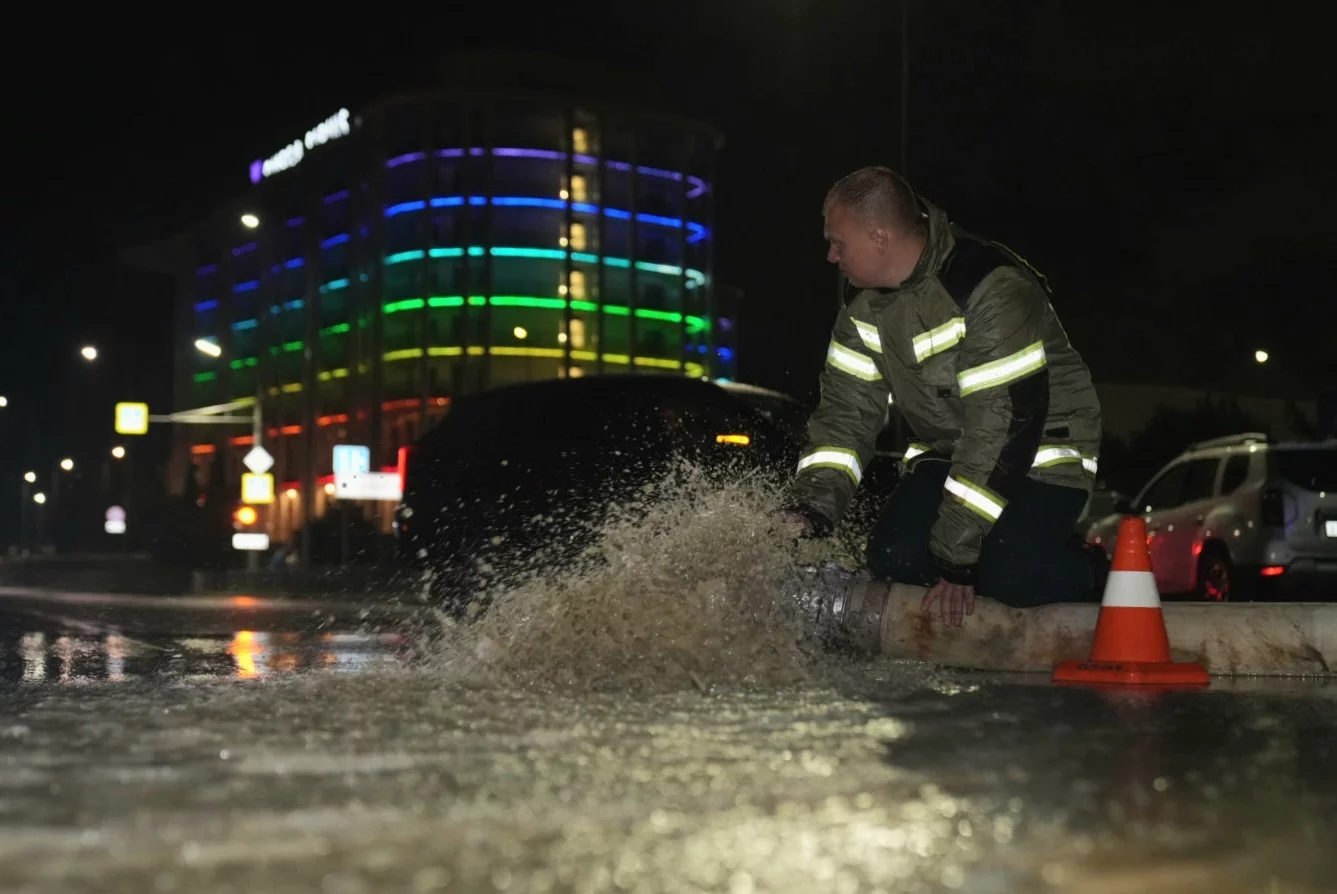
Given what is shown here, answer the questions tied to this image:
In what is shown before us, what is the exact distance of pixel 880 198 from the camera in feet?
20.6

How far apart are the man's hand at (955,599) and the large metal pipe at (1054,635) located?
13.2 inches

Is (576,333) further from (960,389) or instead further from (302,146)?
(960,389)

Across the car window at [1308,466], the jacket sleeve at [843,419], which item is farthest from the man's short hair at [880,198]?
the car window at [1308,466]

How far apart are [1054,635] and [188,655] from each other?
14.0 ft

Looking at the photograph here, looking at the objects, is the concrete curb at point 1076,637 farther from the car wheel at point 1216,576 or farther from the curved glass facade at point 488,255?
the curved glass facade at point 488,255

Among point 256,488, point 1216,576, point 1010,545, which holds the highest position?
point 256,488

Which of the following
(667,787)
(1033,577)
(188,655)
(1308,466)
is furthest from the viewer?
(1308,466)

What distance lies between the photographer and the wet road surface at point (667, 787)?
3041 millimetres

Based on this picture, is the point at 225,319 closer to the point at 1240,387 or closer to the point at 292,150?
the point at 292,150

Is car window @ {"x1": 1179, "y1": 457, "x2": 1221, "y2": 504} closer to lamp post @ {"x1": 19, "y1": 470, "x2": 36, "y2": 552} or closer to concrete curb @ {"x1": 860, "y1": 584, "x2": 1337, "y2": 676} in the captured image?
concrete curb @ {"x1": 860, "y1": 584, "x2": 1337, "y2": 676}

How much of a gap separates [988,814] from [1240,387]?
49045 mm

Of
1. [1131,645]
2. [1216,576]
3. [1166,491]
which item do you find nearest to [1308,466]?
[1216,576]

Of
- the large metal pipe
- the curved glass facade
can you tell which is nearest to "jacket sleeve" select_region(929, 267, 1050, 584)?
the large metal pipe

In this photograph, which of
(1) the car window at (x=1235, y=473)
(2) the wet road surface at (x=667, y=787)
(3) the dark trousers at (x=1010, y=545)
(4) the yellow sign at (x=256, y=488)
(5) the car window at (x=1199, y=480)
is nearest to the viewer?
(2) the wet road surface at (x=667, y=787)
